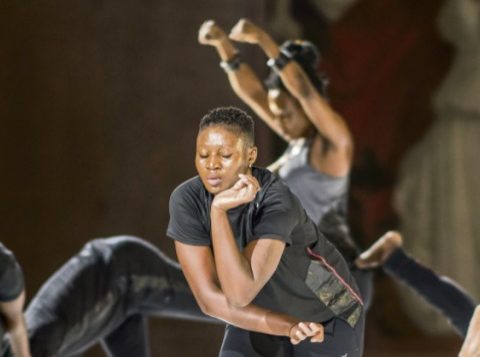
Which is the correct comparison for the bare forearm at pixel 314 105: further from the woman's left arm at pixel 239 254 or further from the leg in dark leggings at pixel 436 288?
the woman's left arm at pixel 239 254

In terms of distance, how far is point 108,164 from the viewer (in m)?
3.88

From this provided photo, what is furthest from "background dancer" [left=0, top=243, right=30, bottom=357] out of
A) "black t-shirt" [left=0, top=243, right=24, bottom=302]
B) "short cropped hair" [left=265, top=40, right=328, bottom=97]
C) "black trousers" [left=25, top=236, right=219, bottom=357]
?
"short cropped hair" [left=265, top=40, right=328, bottom=97]

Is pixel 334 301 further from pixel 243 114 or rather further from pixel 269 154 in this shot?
pixel 269 154

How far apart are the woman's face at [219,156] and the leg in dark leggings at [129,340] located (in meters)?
1.19

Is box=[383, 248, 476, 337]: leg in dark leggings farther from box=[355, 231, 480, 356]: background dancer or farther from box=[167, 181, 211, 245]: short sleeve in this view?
box=[167, 181, 211, 245]: short sleeve

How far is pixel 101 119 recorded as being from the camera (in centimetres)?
386

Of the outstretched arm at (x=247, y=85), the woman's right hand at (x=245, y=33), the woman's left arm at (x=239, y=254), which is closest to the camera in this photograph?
the woman's left arm at (x=239, y=254)

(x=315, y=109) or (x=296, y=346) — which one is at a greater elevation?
(x=315, y=109)

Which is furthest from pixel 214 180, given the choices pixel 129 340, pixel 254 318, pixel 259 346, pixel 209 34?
pixel 129 340

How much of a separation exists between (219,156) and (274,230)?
0.16 m

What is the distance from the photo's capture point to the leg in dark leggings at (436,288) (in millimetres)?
2951

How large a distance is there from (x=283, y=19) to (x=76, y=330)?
2368 mm

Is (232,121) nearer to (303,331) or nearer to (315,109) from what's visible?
(303,331)

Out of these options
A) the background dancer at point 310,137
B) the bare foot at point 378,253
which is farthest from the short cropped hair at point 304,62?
the bare foot at point 378,253
